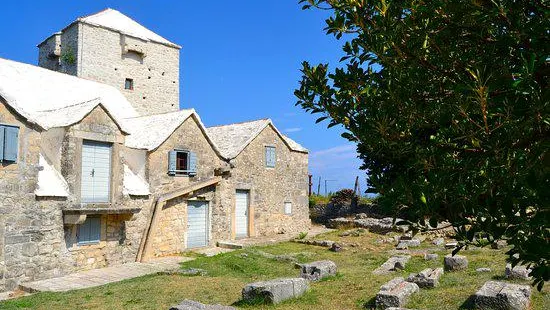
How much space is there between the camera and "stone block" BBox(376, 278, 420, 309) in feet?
32.2

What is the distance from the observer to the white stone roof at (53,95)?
1588cm

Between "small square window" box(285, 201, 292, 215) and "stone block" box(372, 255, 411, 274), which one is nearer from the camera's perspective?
"stone block" box(372, 255, 411, 274)

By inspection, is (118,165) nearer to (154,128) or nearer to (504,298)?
(154,128)

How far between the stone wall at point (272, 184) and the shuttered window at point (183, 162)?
3.49 metres

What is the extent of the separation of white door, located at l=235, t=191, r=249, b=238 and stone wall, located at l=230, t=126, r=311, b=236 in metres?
0.33

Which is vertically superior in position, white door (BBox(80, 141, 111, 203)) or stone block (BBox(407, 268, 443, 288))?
white door (BBox(80, 141, 111, 203))

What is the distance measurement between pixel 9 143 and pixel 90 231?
4386mm

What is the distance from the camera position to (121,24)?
2972 centimetres

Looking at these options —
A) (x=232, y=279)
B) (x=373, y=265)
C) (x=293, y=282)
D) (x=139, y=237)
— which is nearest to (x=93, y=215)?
(x=139, y=237)

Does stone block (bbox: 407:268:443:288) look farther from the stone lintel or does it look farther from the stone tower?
the stone tower

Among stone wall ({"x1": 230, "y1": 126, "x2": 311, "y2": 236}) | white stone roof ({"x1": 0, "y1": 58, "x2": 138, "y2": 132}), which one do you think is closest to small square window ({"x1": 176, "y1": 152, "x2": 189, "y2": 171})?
white stone roof ({"x1": 0, "y1": 58, "x2": 138, "y2": 132})

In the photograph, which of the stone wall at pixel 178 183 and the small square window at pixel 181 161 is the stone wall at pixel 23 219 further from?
the small square window at pixel 181 161

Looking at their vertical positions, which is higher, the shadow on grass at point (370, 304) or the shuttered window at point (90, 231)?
the shuttered window at point (90, 231)

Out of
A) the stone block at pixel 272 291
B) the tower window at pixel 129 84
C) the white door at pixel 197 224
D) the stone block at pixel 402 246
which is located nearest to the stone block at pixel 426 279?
the stone block at pixel 272 291
